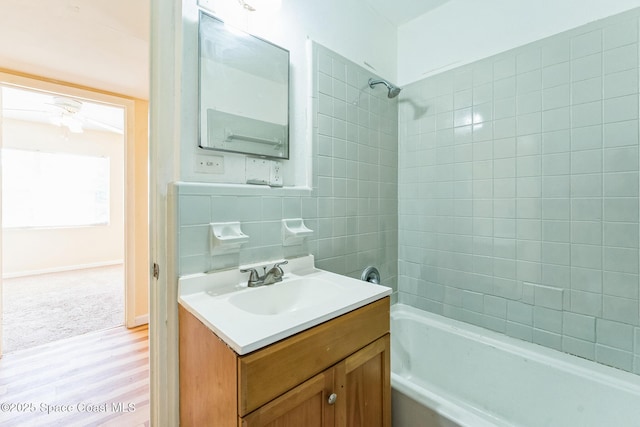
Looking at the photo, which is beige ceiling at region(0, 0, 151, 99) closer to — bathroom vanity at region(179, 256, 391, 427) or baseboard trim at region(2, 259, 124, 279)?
bathroom vanity at region(179, 256, 391, 427)

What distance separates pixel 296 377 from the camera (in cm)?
72

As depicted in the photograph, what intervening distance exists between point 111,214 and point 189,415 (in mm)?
4846

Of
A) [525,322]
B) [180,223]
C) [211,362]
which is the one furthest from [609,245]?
[180,223]

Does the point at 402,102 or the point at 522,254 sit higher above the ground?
the point at 402,102

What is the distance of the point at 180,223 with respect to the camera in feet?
3.14

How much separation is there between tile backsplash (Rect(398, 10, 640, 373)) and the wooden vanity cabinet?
35.0 inches

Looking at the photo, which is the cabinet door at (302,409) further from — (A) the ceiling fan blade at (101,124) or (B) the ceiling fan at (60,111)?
(A) the ceiling fan blade at (101,124)

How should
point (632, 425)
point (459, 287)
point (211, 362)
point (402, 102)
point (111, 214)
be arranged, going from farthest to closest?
point (111, 214), point (402, 102), point (459, 287), point (632, 425), point (211, 362)

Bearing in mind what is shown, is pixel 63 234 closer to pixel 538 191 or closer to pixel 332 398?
pixel 332 398

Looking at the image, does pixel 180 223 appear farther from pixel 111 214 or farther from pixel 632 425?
pixel 111 214

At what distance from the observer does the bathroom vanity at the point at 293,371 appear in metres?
0.65

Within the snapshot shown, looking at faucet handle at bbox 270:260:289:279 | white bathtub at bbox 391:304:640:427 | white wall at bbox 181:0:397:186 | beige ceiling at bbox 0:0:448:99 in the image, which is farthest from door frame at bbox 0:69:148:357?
white bathtub at bbox 391:304:640:427

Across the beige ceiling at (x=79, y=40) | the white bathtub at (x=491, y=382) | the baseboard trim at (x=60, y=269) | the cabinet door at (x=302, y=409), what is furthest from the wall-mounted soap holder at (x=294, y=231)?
the baseboard trim at (x=60, y=269)

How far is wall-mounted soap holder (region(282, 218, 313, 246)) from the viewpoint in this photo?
4.06 feet
